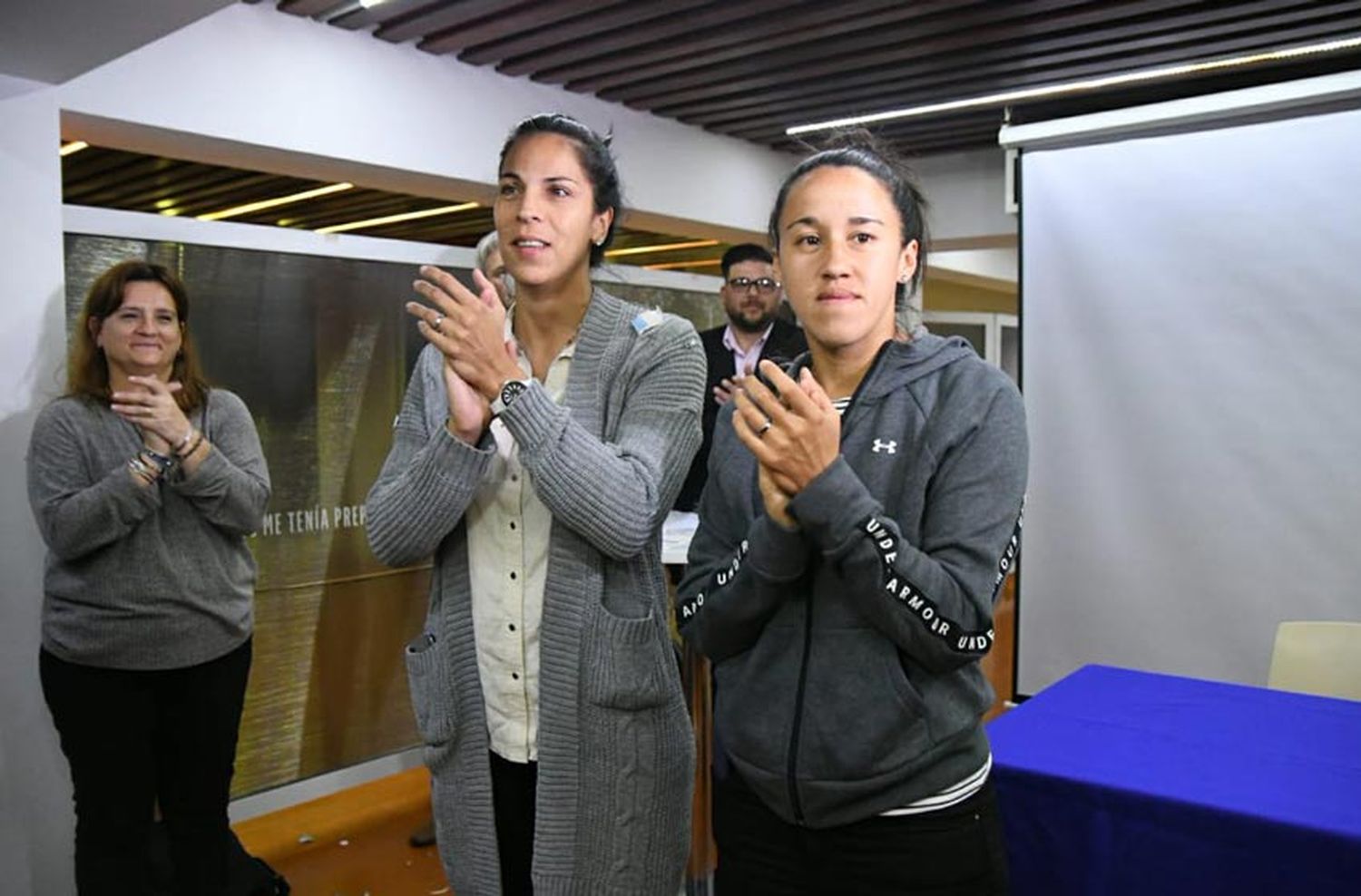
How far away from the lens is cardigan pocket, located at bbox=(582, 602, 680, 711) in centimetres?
133

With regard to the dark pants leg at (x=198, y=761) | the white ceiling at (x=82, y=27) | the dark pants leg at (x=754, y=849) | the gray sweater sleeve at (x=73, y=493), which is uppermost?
the white ceiling at (x=82, y=27)

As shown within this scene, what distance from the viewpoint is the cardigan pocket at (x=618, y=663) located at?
52.4 inches

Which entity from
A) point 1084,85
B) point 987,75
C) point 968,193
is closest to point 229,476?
point 987,75

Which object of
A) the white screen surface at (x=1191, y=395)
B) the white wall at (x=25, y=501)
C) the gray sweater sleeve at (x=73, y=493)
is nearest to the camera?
the gray sweater sleeve at (x=73, y=493)

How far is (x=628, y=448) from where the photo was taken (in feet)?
4.45

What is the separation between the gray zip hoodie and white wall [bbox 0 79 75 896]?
226 cm

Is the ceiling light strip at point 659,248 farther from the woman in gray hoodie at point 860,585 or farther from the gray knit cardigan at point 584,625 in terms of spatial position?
the woman in gray hoodie at point 860,585

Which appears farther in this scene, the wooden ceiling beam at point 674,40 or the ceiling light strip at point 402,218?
the ceiling light strip at point 402,218

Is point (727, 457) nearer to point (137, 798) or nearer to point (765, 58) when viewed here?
point (137, 798)

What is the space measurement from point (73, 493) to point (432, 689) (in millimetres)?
1372

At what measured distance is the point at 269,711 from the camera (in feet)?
11.6

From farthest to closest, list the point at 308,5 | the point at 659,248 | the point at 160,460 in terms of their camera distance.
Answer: the point at 659,248 → the point at 308,5 → the point at 160,460

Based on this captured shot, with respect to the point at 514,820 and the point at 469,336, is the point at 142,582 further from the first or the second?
the point at 469,336

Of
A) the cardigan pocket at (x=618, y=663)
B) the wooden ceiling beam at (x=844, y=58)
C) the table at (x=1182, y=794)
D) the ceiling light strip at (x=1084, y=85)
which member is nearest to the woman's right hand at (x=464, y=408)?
the cardigan pocket at (x=618, y=663)
